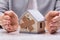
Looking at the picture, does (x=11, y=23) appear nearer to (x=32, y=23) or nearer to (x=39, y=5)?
(x=32, y=23)

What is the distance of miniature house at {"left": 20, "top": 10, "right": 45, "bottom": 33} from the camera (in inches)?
26.6

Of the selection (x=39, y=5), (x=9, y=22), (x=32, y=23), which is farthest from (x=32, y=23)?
(x=39, y=5)

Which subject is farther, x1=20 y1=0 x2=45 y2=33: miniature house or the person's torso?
the person's torso

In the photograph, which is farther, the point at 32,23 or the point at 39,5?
the point at 39,5

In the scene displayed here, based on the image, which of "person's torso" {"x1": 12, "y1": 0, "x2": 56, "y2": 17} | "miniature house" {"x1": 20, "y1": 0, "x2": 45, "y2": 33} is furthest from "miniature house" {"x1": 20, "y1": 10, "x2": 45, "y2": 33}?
"person's torso" {"x1": 12, "y1": 0, "x2": 56, "y2": 17}

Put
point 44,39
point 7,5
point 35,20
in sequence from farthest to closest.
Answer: point 7,5, point 35,20, point 44,39

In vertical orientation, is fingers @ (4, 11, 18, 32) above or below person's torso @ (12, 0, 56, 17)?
below

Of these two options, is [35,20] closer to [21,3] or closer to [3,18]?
[3,18]

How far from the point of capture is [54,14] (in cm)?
72

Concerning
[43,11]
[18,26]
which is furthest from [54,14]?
[43,11]

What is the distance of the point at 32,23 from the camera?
2.23 feet

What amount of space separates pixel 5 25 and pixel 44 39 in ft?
0.76

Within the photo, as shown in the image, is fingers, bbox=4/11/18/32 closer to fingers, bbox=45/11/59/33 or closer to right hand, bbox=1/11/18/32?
right hand, bbox=1/11/18/32

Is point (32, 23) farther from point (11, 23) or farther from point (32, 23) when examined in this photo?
point (11, 23)
